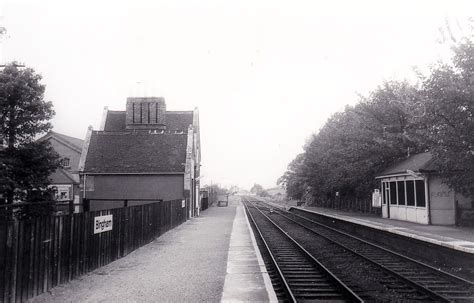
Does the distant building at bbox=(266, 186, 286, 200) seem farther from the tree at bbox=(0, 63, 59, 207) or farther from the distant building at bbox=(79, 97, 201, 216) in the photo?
A: the tree at bbox=(0, 63, 59, 207)

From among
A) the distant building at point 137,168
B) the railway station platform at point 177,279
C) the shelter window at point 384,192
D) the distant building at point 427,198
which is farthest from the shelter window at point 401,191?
the railway station platform at point 177,279

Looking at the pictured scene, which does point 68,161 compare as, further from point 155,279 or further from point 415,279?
point 415,279

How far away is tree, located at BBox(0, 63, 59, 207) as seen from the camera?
72.0 feet

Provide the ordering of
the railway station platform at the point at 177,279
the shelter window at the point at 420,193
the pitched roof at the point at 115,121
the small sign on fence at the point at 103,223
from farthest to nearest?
the pitched roof at the point at 115,121 < the shelter window at the point at 420,193 < the small sign on fence at the point at 103,223 < the railway station platform at the point at 177,279

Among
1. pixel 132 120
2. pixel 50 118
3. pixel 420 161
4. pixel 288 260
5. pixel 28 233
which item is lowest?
pixel 288 260

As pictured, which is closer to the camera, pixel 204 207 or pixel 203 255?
pixel 203 255

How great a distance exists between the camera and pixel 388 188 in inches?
1073

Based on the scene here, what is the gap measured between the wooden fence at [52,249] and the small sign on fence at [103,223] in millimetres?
112

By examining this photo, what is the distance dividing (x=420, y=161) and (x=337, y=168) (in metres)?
13.8

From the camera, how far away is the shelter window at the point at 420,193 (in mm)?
21880

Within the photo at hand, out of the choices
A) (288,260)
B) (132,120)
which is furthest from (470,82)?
(132,120)

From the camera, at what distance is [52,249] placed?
26.8ft

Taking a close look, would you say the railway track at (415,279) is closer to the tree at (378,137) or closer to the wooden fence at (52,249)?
the wooden fence at (52,249)

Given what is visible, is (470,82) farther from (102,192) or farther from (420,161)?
(102,192)
